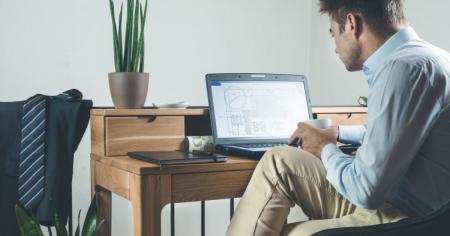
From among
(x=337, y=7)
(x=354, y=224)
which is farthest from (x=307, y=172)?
(x=337, y=7)

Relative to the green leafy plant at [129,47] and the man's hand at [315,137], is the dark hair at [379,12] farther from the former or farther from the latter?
the green leafy plant at [129,47]

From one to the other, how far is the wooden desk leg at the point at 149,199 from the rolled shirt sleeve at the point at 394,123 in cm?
52

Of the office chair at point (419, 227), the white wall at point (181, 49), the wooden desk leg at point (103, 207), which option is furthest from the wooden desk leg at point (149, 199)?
the white wall at point (181, 49)

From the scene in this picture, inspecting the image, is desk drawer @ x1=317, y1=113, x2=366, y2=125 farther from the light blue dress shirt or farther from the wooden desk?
the light blue dress shirt

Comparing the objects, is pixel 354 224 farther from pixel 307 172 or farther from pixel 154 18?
pixel 154 18

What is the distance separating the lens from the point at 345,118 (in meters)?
1.98

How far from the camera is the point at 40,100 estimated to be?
60.4 inches

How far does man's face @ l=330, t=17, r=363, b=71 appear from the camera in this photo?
1256 mm

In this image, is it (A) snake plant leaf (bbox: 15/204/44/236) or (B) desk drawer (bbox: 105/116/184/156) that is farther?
(B) desk drawer (bbox: 105/116/184/156)

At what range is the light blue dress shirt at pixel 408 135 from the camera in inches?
39.2

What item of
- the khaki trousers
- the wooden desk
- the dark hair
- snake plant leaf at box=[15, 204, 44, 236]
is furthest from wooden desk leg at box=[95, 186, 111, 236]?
the dark hair

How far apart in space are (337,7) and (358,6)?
7 cm

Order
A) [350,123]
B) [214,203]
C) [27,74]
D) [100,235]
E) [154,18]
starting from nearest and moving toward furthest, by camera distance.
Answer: [100,235] → [350,123] → [27,74] → [154,18] → [214,203]

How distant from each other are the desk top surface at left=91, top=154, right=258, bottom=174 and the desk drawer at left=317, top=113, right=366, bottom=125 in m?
→ 0.57
